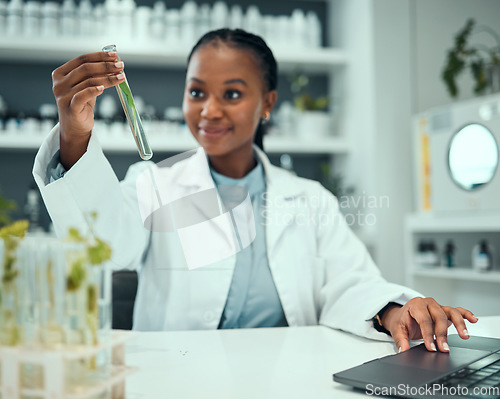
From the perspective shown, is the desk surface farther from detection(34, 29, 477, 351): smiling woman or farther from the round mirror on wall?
the round mirror on wall

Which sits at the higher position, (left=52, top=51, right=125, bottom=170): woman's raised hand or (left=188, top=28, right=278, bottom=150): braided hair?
(left=188, top=28, right=278, bottom=150): braided hair

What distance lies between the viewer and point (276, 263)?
1.11 m

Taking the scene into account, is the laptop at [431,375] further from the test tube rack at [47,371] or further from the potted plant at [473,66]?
the potted plant at [473,66]

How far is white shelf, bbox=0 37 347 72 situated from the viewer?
2188 millimetres

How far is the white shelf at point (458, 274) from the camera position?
1.87 m

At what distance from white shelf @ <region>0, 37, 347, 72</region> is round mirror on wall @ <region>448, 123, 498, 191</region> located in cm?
79

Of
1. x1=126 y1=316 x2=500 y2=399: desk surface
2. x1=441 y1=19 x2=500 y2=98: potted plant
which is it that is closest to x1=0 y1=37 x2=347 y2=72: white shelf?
x1=441 y1=19 x2=500 y2=98: potted plant

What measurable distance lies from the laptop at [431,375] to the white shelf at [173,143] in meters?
1.79

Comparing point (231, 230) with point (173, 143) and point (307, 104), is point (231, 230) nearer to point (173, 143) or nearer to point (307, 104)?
point (173, 143)

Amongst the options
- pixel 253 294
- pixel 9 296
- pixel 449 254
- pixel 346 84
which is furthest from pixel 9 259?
pixel 346 84

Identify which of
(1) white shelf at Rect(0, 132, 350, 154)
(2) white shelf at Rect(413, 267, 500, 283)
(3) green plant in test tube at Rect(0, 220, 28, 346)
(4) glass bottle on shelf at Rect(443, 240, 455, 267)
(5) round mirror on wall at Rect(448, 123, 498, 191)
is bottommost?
(2) white shelf at Rect(413, 267, 500, 283)

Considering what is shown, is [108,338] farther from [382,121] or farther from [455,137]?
[382,121]

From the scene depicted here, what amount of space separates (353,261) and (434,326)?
39 cm

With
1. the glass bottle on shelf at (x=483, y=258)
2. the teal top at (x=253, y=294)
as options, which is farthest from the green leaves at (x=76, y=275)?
the glass bottle on shelf at (x=483, y=258)
